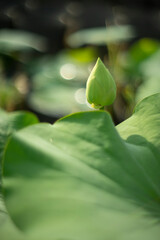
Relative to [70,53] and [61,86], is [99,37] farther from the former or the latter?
[61,86]

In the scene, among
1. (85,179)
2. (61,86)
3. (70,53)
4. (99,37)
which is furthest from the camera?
(99,37)

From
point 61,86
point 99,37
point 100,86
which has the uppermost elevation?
point 100,86

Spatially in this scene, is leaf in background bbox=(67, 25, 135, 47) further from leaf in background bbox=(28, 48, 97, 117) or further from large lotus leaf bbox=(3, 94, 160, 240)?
large lotus leaf bbox=(3, 94, 160, 240)

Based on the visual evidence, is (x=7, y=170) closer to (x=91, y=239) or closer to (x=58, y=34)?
(x=91, y=239)

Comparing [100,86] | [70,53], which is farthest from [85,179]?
[70,53]

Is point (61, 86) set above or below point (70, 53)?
below

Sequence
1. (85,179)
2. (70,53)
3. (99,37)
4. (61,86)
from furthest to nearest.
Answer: (99,37) < (70,53) < (61,86) < (85,179)

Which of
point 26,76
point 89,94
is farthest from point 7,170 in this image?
point 26,76
